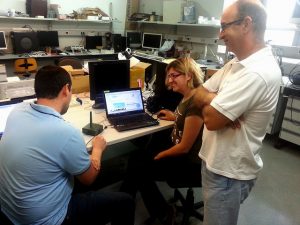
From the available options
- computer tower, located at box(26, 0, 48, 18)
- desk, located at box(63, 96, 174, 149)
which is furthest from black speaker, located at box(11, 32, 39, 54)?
desk, located at box(63, 96, 174, 149)

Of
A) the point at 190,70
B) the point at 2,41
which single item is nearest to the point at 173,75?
the point at 190,70

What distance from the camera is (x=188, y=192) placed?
1.91m

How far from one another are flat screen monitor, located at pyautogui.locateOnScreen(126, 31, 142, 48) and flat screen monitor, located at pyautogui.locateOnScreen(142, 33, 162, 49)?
22 centimetres

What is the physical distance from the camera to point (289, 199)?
235 cm

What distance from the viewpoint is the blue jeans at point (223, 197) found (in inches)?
49.3

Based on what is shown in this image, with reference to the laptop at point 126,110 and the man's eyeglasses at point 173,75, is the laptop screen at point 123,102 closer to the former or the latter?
the laptop at point 126,110

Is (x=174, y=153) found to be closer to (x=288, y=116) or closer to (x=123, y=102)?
(x=123, y=102)

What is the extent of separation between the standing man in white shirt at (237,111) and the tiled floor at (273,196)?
Result: 0.84 metres

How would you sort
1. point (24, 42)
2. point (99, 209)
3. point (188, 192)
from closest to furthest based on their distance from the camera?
point (99, 209)
point (188, 192)
point (24, 42)

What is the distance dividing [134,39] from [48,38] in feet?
6.30

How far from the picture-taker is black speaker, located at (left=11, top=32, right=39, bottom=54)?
4.66 metres

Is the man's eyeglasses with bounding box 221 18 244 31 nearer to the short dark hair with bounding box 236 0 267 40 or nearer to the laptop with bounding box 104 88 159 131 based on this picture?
the short dark hair with bounding box 236 0 267 40

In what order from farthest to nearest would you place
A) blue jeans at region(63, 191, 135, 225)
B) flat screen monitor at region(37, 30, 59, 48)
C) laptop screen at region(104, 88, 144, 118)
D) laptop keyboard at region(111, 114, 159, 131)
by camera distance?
flat screen monitor at region(37, 30, 59, 48) < laptop screen at region(104, 88, 144, 118) < laptop keyboard at region(111, 114, 159, 131) < blue jeans at region(63, 191, 135, 225)

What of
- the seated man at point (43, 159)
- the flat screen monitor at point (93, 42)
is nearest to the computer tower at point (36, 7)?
the flat screen monitor at point (93, 42)
